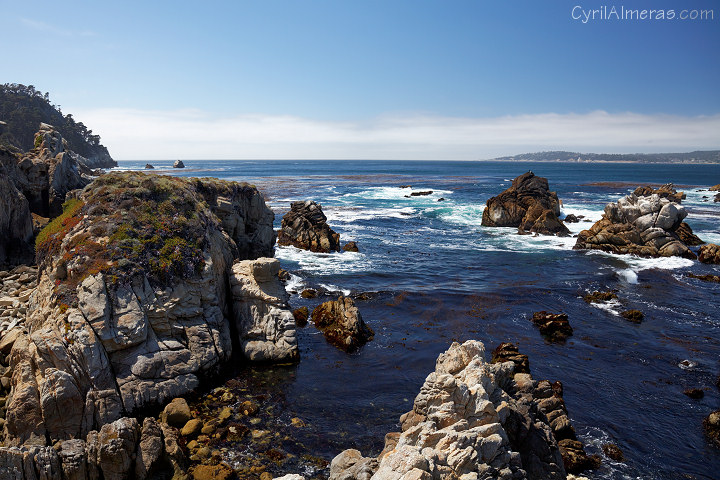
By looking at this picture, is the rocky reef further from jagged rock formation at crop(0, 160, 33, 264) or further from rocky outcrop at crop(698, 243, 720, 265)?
rocky outcrop at crop(698, 243, 720, 265)

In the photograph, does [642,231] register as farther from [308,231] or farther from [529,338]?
[308,231]

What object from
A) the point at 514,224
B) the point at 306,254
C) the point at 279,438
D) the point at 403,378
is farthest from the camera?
the point at 514,224

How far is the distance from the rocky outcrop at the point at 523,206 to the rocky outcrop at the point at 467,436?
46966 millimetres

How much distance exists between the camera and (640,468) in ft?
46.5

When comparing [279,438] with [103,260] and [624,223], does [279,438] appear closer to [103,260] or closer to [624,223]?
[103,260]

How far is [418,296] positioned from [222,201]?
53.1 ft

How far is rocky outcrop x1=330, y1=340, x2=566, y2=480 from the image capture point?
31.5 ft

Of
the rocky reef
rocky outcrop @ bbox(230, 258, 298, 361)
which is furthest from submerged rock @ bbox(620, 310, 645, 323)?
rocky outcrop @ bbox(230, 258, 298, 361)

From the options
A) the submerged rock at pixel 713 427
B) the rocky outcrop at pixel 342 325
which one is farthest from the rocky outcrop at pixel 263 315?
the submerged rock at pixel 713 427

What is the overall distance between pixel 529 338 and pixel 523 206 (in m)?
39.4

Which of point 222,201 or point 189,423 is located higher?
point 222,201

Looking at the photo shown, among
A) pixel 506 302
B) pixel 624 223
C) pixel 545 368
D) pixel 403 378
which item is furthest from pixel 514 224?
pixel 403 378

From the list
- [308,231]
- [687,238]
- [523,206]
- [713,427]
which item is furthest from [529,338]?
[523,206]

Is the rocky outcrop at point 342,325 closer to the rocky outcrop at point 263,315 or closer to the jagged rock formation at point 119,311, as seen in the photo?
the rocky outcrop at point 263,315
